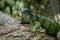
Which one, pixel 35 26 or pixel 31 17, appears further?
pixel 31 17

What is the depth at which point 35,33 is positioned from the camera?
2.84m

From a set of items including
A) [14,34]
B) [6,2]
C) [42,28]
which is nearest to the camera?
[14,34]

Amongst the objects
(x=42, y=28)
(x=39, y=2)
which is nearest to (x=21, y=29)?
(x=42, y=28)

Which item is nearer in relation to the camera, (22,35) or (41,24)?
(22,35)

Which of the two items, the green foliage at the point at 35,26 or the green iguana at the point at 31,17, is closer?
the green foliage at the point at 35,26

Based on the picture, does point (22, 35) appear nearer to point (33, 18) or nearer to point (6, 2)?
point (33, 18)

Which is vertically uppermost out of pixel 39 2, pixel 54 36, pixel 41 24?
pixel 39 2

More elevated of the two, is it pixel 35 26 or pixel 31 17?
pixel 31 17

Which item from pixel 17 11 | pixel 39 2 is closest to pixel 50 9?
pixel 39 2

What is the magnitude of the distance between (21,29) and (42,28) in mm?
409

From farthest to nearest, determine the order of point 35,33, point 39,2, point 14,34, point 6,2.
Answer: point 39,2 < point 6,2 < point 35,33 < point 14,34

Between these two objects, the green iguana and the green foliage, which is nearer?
the green foliage

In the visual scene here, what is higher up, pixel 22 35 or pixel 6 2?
pixel 6 2

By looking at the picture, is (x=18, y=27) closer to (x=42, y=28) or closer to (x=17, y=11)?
(x=42, y=28)
